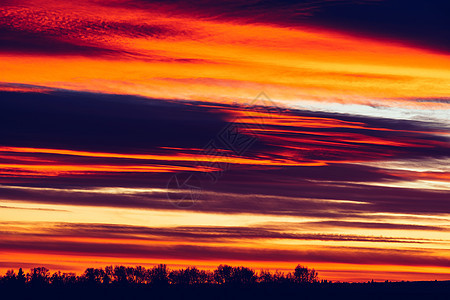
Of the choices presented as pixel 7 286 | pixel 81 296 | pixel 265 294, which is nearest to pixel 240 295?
pixel 265 294

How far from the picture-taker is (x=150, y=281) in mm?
105312

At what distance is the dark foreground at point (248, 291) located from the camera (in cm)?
9219

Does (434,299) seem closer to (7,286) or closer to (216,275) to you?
(216,275)

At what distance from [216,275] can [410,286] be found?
2347 centimetres

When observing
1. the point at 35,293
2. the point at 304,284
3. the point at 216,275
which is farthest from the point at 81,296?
the point at 304,284

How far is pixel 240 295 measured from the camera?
9812cm

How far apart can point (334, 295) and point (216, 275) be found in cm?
1699

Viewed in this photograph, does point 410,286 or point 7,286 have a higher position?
point 7,286

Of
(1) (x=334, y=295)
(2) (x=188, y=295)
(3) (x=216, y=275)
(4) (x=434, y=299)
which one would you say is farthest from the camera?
(3) (x=216, y=275)

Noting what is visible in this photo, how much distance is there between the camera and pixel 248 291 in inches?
3939

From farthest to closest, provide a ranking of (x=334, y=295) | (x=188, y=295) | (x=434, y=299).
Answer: (x=188, y=295) → (x=334, y=295) → (x=434, y=299)

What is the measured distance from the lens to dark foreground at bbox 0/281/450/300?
3629 inches

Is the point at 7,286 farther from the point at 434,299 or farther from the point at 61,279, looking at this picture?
the point at 434,299

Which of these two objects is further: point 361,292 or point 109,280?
point 109,280
